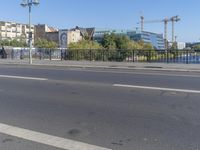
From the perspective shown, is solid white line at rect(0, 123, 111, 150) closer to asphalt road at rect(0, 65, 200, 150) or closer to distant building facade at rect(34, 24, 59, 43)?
asphalt road at rect(0, 65, 200, 150)

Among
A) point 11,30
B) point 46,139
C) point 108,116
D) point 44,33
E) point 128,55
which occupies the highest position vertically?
point 11,30

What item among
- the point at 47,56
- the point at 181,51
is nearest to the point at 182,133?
the point at 181,51

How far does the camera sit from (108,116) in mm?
6797

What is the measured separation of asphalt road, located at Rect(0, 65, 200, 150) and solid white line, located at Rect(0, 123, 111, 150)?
0.43 ft

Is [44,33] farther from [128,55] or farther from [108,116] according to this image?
[108,116]

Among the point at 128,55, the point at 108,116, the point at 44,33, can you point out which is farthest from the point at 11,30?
the point at 108,116

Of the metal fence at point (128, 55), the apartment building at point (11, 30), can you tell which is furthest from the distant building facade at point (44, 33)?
the metal fence at point (128, 55)

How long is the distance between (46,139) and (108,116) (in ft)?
6.09

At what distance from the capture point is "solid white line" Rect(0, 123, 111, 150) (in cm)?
493

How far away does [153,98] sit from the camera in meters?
8.78

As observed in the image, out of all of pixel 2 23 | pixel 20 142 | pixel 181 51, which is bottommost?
pixel 20 142

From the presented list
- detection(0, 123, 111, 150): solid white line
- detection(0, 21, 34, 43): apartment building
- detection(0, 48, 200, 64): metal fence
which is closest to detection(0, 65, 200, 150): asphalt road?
detection(0, 123, 111, 150): solid white line

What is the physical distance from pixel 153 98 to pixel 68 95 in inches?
98.0

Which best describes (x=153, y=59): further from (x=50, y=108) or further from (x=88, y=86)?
(x=50, y=108)
